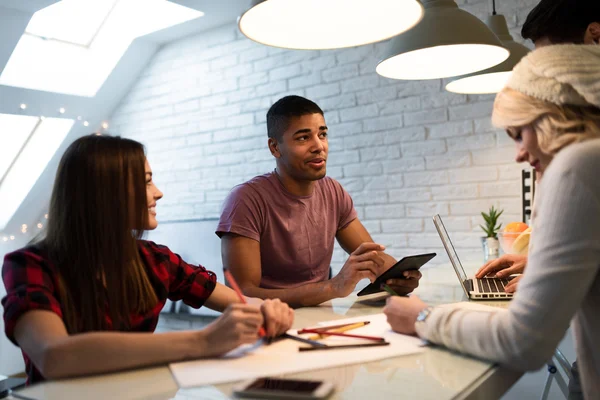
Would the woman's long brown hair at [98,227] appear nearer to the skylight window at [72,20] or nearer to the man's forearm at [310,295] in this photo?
the man's forearm at [310,295]

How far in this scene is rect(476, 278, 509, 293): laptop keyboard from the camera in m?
1.54

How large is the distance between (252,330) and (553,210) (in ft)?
1.77

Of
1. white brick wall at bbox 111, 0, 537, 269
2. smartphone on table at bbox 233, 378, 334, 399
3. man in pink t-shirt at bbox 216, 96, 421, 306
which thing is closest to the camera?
smartphone on table at bbox 233, 378, 334, 399

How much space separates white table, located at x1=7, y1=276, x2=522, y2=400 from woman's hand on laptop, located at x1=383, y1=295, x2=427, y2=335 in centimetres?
10

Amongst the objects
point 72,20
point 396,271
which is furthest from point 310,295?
point 72,20

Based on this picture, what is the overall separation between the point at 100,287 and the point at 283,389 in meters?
0.53

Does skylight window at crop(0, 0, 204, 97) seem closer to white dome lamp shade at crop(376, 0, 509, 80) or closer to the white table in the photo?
white dome lamp shade at crop(376, 0, 509, 80)

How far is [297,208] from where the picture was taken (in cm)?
206

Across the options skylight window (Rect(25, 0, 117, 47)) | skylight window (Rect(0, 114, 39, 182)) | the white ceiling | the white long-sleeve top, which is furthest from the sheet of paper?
skylight window (Rect(0, 114, 39, 182))

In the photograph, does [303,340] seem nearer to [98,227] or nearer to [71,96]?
[98,227]

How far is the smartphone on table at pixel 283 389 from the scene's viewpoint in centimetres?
77

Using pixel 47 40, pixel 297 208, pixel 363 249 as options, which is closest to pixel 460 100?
pixel 297 208

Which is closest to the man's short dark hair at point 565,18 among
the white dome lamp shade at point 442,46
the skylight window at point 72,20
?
the white dome lamp shade at point 442,46

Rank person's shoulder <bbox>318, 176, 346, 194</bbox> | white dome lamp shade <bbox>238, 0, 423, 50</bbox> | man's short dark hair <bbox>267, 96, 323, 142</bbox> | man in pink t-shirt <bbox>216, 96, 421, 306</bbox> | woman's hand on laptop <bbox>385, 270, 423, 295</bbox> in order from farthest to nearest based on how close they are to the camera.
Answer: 1. person's shoulder <bbox>318, 176, 346, 194</bbox>
2. man's short dark hair <bbox>267, 96, 323, 142</bbox>
3. man in pink t-shirt <bbox>216, 96, 421, 306</bbox>
4. woman's hand on laptop <bbox>385, 270, 423, 295</bbox>
5. white dome lamp shade <bbox>238, 0, 423, 50</bbox>
